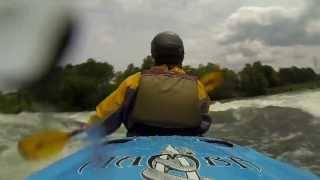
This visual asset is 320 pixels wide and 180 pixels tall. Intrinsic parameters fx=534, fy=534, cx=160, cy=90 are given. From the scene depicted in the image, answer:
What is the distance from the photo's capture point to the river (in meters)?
5.78

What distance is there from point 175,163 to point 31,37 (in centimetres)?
130

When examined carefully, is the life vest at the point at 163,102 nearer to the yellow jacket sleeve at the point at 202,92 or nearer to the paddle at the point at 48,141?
the yellow jacket sleeve at the point at 202,92

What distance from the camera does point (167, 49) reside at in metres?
2.21

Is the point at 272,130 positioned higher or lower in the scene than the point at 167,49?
lower

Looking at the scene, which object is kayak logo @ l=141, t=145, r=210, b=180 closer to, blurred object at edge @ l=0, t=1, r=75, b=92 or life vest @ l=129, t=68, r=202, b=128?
life vest @ l=129, t=68, r=202, b=128

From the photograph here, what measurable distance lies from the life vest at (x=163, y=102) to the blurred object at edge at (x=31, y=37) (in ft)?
5.66

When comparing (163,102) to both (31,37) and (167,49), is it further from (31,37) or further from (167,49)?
(31,37)

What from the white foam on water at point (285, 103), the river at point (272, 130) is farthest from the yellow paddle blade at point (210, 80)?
the white foam on water at point (285, 103)

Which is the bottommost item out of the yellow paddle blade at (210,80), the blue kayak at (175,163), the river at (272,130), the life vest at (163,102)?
the river at (272,130)

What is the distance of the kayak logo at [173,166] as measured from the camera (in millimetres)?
1496

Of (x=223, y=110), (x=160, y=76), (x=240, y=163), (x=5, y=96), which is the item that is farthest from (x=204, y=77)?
(x=223, y=110)

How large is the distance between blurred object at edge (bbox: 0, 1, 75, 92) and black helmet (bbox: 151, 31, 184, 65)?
189cm

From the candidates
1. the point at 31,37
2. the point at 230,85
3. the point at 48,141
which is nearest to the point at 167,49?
the point at 230,85

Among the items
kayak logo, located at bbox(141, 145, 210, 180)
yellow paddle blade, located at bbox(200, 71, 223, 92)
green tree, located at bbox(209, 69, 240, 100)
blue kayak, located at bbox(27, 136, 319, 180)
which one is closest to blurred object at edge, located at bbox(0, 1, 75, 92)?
green tree, located at bbox(209, 69, 240, 100)
